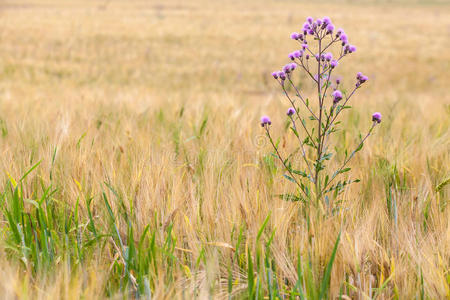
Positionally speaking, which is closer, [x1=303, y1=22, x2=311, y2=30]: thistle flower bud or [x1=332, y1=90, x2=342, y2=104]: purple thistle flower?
[x1=332, y1=90, x2=342, y2=104]: purple thistle flower

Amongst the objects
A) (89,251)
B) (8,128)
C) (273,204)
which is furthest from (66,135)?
(273,204)

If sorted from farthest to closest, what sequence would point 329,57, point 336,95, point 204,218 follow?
point 329,57 → point 336,95 → point 204,218

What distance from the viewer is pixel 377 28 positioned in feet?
59.5

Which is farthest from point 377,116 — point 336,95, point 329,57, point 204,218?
point 204,218

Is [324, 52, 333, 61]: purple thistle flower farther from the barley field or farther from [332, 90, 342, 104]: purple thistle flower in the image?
the barley field

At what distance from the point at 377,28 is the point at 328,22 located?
60.6 feet

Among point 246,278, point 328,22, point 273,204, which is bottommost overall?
point 246,278

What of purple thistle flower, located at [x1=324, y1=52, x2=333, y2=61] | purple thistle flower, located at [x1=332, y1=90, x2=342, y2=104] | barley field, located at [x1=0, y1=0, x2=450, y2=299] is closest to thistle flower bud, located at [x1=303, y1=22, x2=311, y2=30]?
purple thistle flower, located at [x1=324, y1=52, x2=333, y2=61]

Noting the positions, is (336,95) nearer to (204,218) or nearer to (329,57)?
(329,57)

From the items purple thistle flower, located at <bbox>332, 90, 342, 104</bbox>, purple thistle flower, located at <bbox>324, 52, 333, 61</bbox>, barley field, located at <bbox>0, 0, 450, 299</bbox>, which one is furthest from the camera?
purple thistle flower, located at <bbox>324, 52, 333, 61</bbox>

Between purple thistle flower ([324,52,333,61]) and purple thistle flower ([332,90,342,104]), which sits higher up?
purple thistle flower ([324,52,333,61])

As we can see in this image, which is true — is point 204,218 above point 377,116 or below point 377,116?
below

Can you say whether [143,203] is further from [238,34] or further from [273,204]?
[238,34]

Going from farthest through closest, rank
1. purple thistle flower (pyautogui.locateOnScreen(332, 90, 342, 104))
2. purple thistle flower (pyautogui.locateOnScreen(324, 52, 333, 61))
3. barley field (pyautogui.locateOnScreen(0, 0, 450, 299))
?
purple thistle flower (pyautogui.locateOnScreen(324, 52, 333, 61)) < purple thistle flower (pyautogui.locateOnScreen(332, 90, 342, 104)) < barley field (pyautogui.locateOnScreen(0, 0, 450, 299))
